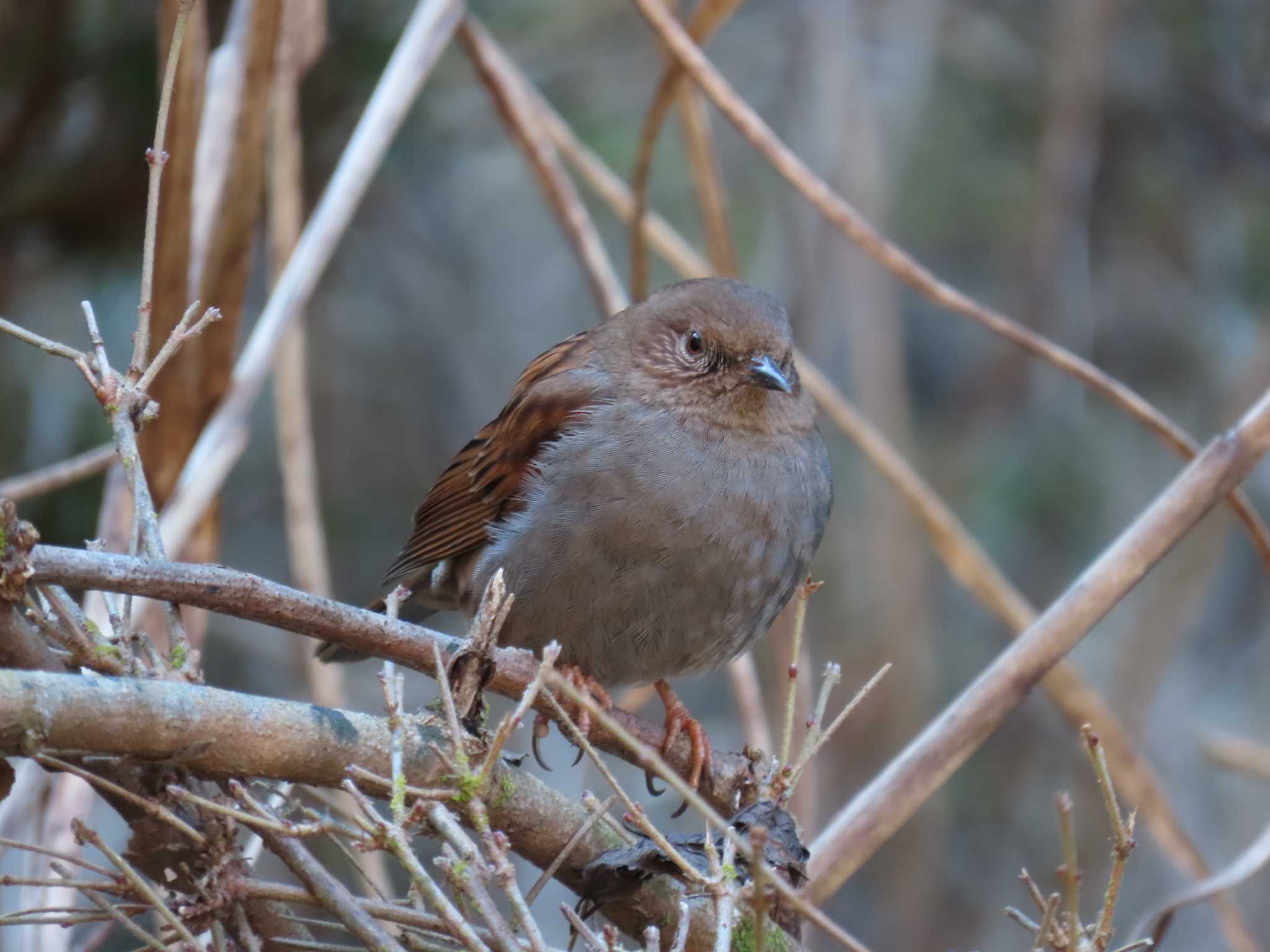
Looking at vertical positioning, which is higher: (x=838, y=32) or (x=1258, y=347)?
(x=838, y=32)

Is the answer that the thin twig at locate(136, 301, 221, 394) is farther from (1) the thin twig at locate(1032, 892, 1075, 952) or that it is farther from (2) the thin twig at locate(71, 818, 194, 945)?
(1) the thin twig at locate(1032, 892, 1075, 952)

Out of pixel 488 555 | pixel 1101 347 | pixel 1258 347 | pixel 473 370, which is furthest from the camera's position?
pixel 1101 347

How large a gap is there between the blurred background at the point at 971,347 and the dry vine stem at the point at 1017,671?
2990 millimetres

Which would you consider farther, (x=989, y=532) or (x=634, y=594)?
(x=989, y=532)

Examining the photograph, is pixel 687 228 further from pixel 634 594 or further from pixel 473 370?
pixel 634 594

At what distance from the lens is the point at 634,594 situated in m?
3.24

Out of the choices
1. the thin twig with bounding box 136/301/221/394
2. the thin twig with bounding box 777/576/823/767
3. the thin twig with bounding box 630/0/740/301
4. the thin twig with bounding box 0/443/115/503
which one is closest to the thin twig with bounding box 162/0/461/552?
the thin twig with bounding box 0/443/115/503

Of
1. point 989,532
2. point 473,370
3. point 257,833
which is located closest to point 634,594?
point 257,833

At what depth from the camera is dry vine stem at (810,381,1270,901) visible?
103 inches

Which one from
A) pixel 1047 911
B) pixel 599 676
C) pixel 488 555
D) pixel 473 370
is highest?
Result: pixel 473 370

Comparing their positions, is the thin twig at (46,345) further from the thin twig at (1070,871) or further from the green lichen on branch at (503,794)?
the thin twig at (1070,871)

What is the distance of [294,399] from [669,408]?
1.03m

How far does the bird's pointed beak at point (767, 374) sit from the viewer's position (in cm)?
349

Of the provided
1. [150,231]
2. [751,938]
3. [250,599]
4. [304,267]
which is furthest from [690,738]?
[150,231]
